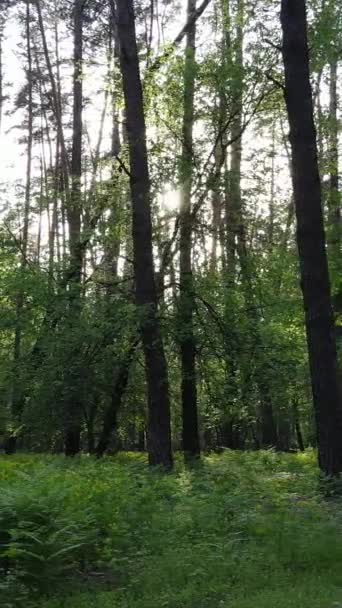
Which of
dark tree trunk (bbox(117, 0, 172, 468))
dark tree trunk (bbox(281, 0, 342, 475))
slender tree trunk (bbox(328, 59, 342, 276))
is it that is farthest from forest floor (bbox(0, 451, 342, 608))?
slender tree trunk (bbox(328, 59, 342, 276))

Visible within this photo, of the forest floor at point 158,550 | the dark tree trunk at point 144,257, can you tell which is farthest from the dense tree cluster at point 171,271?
the forest floor at point 158,550

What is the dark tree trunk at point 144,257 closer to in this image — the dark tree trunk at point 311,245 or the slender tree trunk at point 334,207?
the dark tree trunk at point 311,245

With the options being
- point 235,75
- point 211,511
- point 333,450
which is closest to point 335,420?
point 333,450

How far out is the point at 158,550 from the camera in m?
6.11

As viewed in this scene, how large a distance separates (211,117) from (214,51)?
58.9 inches

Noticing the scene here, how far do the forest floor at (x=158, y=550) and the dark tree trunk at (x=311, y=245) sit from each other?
1569mm

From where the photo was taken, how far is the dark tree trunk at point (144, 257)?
Result: 481 inches

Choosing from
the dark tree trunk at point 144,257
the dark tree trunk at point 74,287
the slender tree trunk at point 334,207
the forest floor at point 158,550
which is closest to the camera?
the forest floor at point 158,550

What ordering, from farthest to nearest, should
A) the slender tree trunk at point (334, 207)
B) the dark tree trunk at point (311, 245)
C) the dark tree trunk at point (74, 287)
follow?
the slender tree trunk at point (334, 207) → the dark tree trunk at point (74, 287) → the dark tree trunk at point (311, 245)

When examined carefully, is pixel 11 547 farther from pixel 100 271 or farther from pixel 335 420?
pixel 100 271

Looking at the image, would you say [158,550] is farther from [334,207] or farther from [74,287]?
[334,207]

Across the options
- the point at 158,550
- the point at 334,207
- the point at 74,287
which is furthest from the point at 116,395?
the point at 158,550

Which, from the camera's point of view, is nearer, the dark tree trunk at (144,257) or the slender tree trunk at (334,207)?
the dark tree trunk at (144,257)

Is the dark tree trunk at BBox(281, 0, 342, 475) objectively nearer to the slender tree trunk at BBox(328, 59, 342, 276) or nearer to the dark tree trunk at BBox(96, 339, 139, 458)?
the slender tree trunk at BBox(328, 59, 342, 276)
